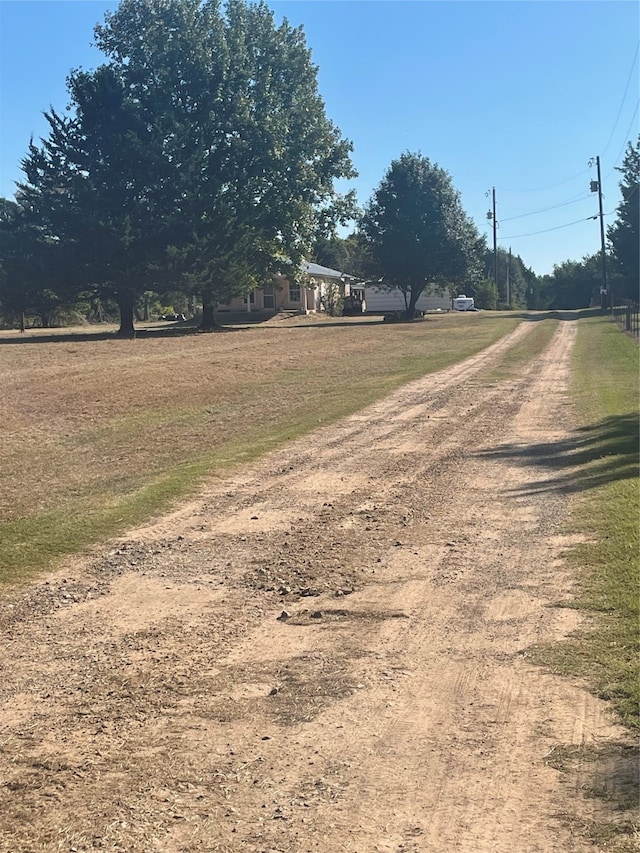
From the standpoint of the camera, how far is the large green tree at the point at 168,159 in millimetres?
37000

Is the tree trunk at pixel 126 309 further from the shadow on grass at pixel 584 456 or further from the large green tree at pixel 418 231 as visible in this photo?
the shadow on grass at pixel 584 456

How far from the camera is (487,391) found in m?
17.0

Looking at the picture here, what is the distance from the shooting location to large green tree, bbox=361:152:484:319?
55.6 m

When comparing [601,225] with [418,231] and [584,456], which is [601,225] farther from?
[584,456]

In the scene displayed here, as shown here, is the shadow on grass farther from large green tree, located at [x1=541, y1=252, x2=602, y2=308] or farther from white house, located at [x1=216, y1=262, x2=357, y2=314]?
large green tree, located at [x1=541, y1=252, x2=602, y2=308]

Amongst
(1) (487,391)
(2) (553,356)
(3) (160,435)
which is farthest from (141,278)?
(3) (160,435)

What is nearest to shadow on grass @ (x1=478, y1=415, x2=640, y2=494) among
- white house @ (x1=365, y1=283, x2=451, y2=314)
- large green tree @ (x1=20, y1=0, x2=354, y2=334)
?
large green tree @ (x1=20, y1=0, x2=354, y2=334)

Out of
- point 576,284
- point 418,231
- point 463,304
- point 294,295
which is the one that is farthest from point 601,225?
point 576,284

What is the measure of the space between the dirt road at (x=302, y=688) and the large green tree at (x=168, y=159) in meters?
31.2

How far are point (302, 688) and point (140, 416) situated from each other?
10541mm

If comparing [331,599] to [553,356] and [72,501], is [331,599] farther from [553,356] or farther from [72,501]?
[553,356]

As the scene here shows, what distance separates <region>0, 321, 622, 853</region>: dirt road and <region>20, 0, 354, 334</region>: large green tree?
31192 mm

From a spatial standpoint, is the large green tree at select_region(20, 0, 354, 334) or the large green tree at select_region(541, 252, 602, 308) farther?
the large green tree at select_region(541, 252, 602, 308)

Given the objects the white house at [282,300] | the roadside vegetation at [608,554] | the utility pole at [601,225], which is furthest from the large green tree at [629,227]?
the roadside vegetation at [608,554]
